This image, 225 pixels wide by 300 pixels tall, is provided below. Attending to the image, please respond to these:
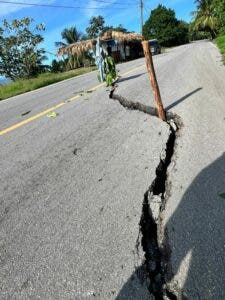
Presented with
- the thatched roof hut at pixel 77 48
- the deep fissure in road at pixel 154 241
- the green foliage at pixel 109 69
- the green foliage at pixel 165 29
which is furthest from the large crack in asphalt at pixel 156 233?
the green foliage at pixel 165 29

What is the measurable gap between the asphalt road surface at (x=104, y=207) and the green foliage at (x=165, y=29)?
67.9 m

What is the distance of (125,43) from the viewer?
36.1 metres

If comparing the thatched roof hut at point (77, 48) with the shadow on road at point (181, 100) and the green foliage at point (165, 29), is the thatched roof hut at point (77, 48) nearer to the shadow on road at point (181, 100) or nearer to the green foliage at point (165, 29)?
the shadow on road at point (181, 100)

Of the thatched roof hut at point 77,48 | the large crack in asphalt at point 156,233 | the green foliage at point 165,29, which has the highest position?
the large crack in asphalt at point 156,233

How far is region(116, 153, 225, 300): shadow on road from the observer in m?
1.98

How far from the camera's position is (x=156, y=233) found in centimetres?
254

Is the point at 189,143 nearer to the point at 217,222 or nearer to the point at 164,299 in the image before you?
the point at 217,222

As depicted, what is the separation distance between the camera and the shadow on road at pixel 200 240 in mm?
1978

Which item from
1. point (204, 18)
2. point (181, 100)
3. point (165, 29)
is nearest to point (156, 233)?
point (181, 100)

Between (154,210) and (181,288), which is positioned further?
(154,210)

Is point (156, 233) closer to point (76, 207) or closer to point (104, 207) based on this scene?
point (104, 207)

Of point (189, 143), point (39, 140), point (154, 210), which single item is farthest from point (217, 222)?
point (39, 140)

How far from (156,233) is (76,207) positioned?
0.72 metres

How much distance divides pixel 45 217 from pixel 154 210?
2.68 feet
